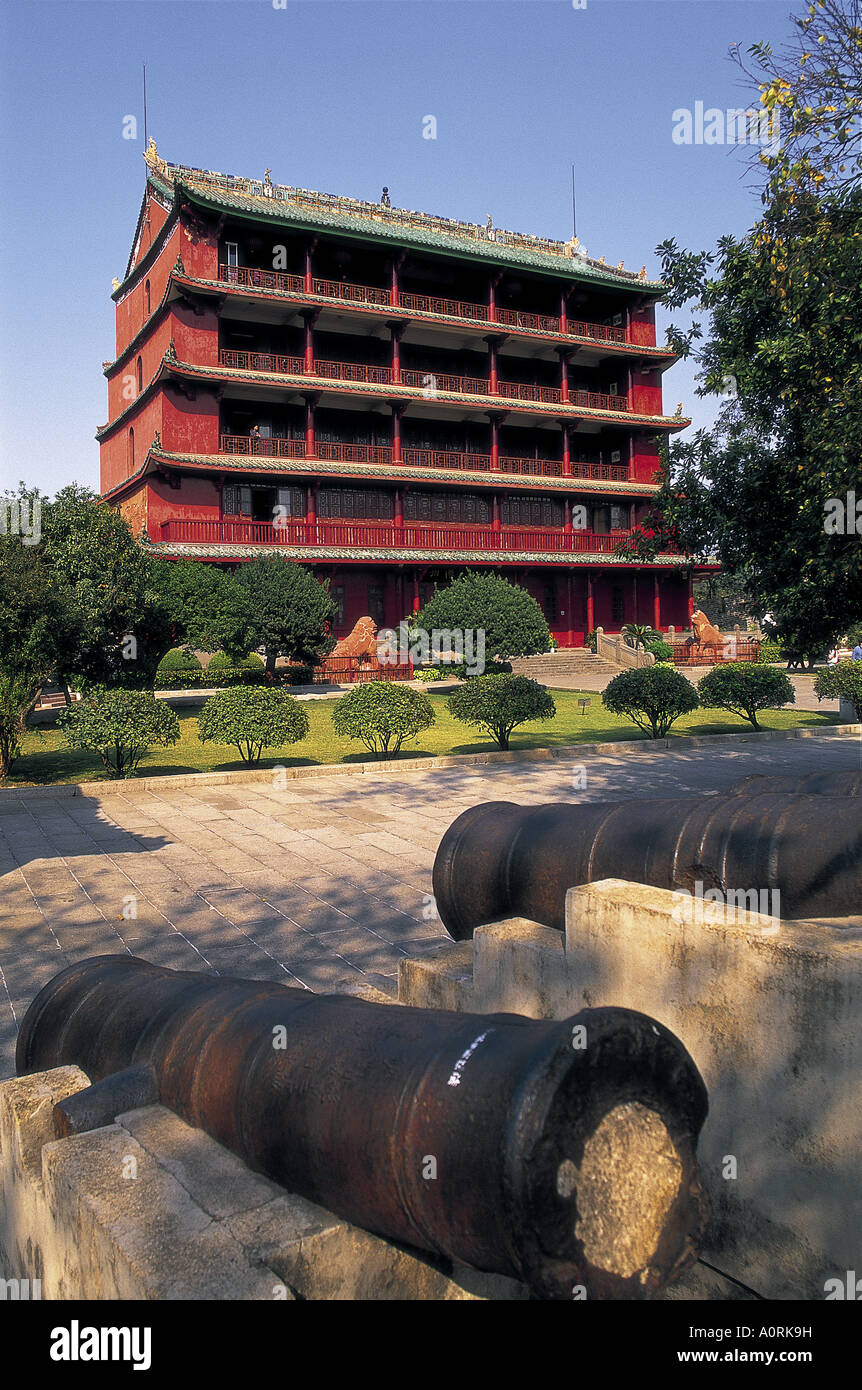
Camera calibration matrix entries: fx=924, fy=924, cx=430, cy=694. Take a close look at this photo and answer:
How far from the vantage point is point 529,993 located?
2.82m

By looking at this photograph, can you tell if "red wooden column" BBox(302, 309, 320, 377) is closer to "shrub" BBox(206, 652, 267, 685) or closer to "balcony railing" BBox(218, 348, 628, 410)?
"balcony railing" BBox(218, 348, 628, 410)

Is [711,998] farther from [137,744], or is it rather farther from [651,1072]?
[137,744]

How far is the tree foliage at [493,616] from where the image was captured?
25.0 metres

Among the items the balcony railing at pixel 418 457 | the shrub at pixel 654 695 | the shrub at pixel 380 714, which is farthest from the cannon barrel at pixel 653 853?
the balcony railing at pixel 418 457

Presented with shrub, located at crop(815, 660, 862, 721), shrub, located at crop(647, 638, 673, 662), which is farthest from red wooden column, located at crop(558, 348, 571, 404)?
shrub, located at crop(815, 660, 862, 721)

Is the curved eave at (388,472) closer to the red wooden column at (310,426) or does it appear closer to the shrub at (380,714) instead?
the red wooden column at (310,426)

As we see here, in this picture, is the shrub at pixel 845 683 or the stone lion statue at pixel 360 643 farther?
the stone lion statue at pixel 360 643

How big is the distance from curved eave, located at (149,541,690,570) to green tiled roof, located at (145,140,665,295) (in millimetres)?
10642

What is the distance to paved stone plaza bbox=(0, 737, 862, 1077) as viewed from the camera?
5609mm

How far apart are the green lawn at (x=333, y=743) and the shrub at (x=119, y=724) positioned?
0.91m

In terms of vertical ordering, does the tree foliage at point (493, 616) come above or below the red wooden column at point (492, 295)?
below

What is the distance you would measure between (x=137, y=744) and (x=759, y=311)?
880cm

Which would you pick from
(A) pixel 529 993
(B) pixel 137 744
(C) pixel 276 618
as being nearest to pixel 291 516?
(C) pixel 276 618
